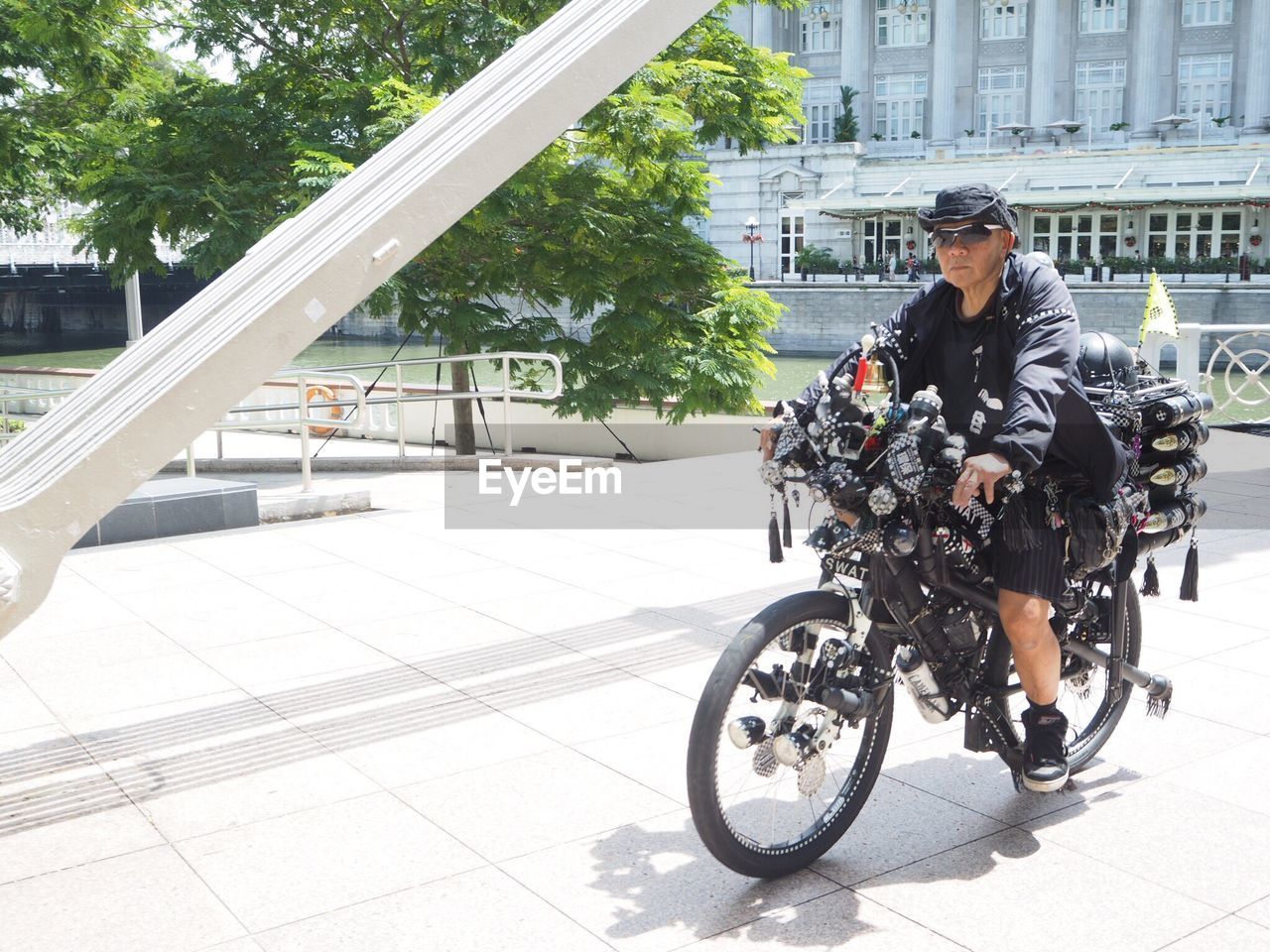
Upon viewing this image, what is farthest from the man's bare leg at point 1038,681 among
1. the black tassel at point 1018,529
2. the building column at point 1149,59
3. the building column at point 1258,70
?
the building column at point 1149,59

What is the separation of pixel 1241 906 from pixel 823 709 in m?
1.13

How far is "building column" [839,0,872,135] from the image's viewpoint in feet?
212

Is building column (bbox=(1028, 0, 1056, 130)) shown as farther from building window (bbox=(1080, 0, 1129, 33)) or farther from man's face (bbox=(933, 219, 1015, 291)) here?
man's face (bbox=(933, 219, 1015, 291))

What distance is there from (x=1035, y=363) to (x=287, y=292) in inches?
84.4

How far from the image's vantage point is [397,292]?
45.6ft

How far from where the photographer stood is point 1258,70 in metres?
56.6

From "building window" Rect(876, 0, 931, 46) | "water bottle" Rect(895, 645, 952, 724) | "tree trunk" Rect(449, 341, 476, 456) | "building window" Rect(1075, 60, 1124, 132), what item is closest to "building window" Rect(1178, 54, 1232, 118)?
"building window" Rect(1075, 60, 1124, 132)

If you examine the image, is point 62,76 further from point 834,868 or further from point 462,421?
point 834,868

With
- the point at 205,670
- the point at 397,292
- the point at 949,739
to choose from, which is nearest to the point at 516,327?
the point at 397,292

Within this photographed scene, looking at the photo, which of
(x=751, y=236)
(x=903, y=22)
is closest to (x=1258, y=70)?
(x=903, y=22)

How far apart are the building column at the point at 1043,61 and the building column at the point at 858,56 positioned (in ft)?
26.7

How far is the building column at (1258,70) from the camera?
184 ft

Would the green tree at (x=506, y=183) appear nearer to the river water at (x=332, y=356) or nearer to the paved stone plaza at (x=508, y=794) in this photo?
the paved stone plaza at (x=508, y=794)

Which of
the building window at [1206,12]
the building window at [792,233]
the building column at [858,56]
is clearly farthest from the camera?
the building column at [858,56]
